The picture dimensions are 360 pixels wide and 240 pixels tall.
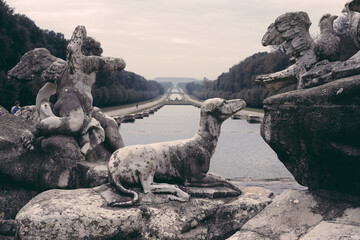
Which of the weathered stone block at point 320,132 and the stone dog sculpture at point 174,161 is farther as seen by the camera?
the stone dog sculpture at point 174,161

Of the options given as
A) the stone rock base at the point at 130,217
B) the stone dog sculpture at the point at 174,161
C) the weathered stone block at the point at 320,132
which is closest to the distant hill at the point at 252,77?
→ the stone dog sculpture at the point at 174,161

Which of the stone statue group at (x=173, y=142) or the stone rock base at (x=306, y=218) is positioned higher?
the stone statue group at (x=173, y=142)

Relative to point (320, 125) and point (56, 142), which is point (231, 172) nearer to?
point (56, 142)

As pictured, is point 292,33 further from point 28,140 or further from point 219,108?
point 28,140

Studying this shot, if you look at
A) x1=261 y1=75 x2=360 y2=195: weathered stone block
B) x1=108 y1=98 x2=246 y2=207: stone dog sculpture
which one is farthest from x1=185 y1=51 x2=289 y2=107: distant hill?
x1=261 y1=75 x2=360 y2=195: weathered stone block

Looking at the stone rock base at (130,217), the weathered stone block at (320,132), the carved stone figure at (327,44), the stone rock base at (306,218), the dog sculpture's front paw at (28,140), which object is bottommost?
the stone rock base at (130,217)

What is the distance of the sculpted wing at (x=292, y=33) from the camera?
5168 mm

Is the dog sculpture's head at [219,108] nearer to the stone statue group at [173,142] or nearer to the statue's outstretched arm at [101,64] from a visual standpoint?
the stone statue group at [173,142]

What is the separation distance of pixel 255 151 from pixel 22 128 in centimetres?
1331

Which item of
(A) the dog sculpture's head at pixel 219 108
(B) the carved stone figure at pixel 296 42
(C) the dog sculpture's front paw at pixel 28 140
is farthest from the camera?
(C) the dog sculpture's front paw at pixel 28 140

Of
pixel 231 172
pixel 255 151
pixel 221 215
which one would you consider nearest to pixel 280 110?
pixel 221 215

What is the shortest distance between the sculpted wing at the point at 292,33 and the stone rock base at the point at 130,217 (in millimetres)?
1976

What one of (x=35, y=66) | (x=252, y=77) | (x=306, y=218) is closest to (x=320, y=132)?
(x=306, y=218)

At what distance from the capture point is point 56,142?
5949 millimetres
